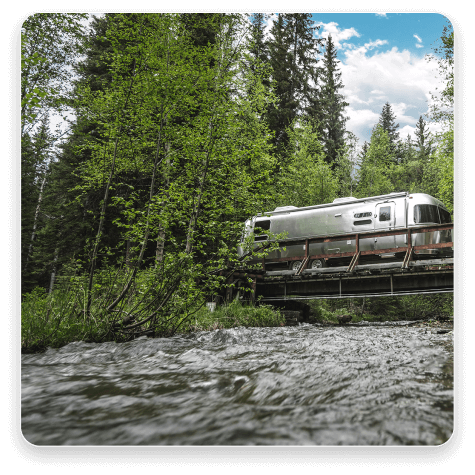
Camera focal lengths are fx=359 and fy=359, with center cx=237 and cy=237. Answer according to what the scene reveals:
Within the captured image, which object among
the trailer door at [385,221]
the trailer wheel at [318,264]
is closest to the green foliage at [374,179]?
the trailer door at [385,221]

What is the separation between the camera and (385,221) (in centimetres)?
1044

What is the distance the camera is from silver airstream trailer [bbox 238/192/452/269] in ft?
31.5

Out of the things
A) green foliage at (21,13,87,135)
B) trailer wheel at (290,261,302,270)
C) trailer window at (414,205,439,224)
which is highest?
green foliage at (21,13,87,135)

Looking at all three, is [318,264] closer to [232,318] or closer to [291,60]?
[232,318]

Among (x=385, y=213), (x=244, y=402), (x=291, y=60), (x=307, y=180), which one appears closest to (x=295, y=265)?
(x=385, y=213)

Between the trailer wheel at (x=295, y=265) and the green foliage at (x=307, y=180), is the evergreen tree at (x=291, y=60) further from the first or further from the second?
the trailer wheel at (x=295, y=265)

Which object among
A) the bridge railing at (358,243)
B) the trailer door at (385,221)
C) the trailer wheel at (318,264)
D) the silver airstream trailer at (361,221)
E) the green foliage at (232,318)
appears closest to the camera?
the green foliage at (232,318)

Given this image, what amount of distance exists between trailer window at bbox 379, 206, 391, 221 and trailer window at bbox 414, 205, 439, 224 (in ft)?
2.33

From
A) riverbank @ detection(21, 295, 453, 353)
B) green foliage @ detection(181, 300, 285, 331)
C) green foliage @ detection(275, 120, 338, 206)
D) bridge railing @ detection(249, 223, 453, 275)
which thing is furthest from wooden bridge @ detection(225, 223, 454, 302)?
green foliage @ detection(275, 120, 338, 206)

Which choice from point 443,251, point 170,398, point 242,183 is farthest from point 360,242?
point 170,398

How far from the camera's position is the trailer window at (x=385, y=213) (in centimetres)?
1043

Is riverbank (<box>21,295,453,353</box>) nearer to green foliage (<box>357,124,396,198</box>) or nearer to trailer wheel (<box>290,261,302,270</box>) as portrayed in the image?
green foliage (<box>357,124,396,198</box>)

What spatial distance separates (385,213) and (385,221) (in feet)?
0.78
